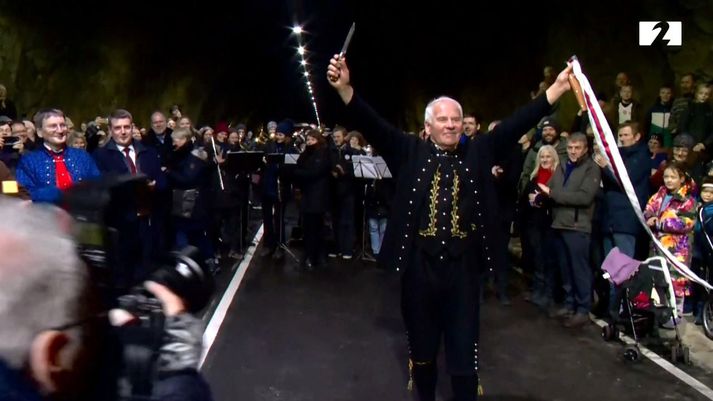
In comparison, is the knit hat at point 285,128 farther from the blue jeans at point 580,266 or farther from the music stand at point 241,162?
the blue jeans at point 580,266

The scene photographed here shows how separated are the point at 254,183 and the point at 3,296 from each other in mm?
13847

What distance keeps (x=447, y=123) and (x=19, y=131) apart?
7.37 m

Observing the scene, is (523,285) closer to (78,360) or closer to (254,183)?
(254,183)

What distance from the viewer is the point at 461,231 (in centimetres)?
477

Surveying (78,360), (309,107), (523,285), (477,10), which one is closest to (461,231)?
(78,360)

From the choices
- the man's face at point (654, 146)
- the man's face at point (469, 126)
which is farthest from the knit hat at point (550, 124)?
the man's face at point (654, 146)

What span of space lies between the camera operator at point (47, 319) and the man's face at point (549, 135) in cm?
888

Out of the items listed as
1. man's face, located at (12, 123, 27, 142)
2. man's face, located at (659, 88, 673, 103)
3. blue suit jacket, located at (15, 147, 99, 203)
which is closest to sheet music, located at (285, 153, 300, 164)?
man's face, located at (12, 123, 27, 142)

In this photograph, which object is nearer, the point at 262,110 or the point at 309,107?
the point at 262,110

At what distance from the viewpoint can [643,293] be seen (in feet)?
24.7

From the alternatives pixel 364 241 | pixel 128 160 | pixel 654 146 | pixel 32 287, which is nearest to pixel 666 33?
pixel 654 146

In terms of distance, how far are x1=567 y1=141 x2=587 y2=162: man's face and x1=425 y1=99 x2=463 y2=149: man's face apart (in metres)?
4.01

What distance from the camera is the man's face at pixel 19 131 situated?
10.2 m

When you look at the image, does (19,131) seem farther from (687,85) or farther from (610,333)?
(687,85)
